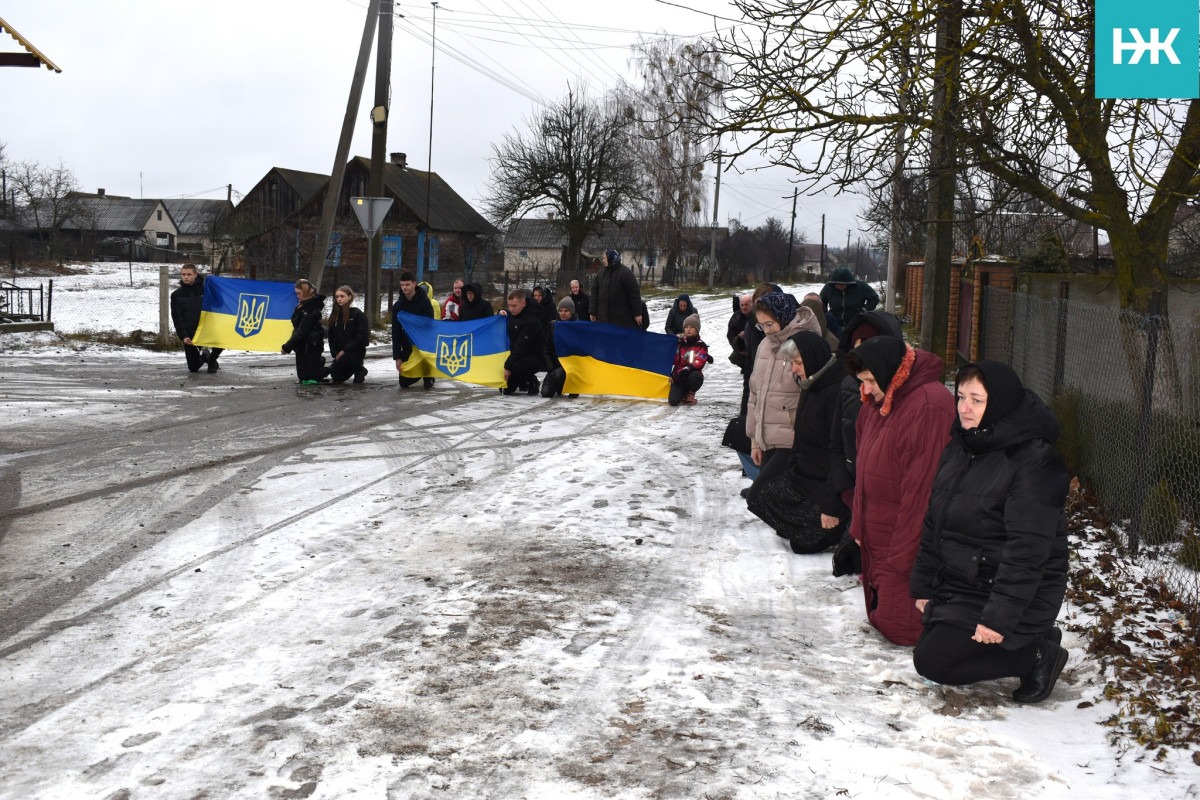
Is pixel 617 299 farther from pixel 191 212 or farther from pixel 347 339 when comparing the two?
pixel 191 212

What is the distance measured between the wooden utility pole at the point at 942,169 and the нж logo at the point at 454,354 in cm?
655

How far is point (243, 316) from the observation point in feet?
53.3

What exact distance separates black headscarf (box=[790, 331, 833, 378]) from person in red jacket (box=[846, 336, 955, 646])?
1.05 m

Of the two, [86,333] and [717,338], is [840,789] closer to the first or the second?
[86,333]

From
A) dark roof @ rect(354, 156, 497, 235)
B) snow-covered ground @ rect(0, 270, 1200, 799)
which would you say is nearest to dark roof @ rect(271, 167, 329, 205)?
dark roof @ rect(354, 156, 497, 235)

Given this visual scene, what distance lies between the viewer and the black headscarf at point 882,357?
545cm

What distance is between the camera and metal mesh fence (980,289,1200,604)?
6654 millimetres

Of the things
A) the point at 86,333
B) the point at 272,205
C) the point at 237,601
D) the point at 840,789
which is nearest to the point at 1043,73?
the point at 840,789

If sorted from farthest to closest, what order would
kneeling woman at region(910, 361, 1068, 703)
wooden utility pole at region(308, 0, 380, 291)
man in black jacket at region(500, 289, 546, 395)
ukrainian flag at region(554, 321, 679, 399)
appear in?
wooden utility pole at region(308, 0, 380, 291) → man in black jacket at region(500, 289, 546, 395) → ukrainian flag at region(554, 321, 679, 399) → kneeling woman at region(910, 361, 1068, 703)

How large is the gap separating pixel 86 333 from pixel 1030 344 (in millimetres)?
17438

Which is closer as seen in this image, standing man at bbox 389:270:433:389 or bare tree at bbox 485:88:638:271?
standing man at bbox 389:270:433:389

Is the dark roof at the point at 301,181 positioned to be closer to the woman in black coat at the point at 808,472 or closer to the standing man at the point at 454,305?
the standing man at the point at 454,305

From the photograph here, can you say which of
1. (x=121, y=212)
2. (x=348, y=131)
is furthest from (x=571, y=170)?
(x=121, y=212)

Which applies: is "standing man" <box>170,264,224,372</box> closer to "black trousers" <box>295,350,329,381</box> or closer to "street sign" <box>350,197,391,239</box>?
"black trousers" <box>295,350,329,381</box>
